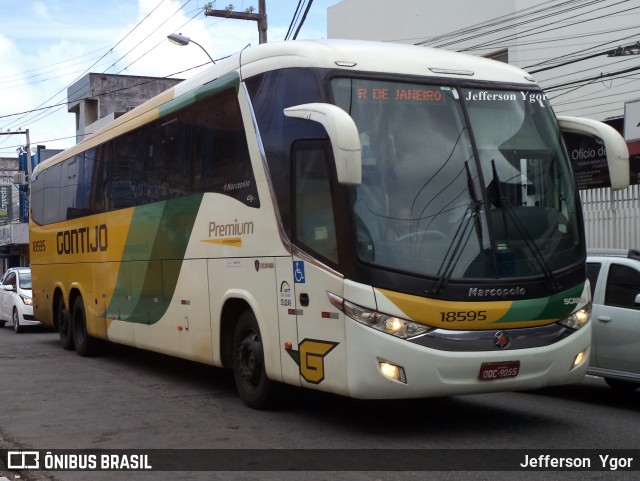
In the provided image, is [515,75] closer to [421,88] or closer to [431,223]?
[421,88]

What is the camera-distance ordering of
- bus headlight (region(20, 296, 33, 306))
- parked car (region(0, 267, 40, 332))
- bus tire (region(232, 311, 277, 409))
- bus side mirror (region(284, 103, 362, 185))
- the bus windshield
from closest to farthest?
bus side mirror (region(284, 103, 362, 185)) → the bus windshield → bus tire (region(232, 311, 277, 409)) → parked car (region(0, 267, 40, 332)) → bus headlight (region(20, 296, 33, 306))

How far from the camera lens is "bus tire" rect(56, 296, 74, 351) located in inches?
665

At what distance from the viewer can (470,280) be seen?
7.78 metres

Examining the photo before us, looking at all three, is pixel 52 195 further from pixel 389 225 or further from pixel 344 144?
pixel 344 144

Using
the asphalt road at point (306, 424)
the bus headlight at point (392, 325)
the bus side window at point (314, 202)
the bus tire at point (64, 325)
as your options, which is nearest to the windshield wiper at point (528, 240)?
the bus headlight at point (392, 325)

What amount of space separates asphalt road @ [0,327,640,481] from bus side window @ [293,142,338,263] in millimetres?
1755

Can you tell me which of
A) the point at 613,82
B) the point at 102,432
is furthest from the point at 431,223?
the point at 613,82

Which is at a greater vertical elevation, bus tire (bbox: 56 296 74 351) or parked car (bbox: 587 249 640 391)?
parked car (bbox: 587 249 640 391)

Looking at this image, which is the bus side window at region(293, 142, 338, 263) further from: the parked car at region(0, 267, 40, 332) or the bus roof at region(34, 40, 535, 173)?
the parked car at region(0, 267, 40, 332)

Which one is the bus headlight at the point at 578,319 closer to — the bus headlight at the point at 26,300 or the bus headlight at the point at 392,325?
the bus headlight at the point at 392,325

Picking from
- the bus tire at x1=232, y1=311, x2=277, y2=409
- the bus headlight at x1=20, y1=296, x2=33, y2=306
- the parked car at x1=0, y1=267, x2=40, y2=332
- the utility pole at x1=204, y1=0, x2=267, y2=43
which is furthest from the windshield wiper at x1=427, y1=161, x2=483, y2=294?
the bus headlight at x1=20, y1=296, x2=33, y2=306

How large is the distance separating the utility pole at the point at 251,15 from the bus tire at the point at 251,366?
14.3 m

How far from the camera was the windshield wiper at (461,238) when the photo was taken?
770 cm

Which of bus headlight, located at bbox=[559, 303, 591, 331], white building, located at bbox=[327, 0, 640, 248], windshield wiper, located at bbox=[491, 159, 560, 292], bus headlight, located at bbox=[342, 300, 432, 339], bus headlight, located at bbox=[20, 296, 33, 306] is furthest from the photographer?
white building, located at bbox=[327, 0, 640, 248]
